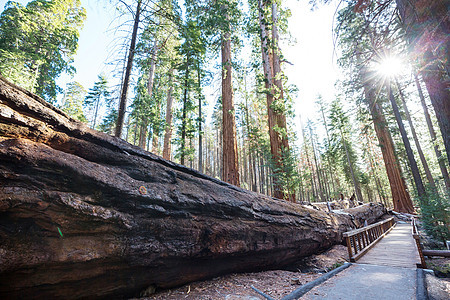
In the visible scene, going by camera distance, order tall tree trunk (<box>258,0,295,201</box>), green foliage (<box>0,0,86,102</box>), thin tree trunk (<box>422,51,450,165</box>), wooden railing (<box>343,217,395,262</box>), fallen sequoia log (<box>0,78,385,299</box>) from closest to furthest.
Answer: fallen sequoia log (<box>0,78,385,299</box>), thin tree trunk (<box>422,51,450,165</box>), wooden railing (<box>343,217,395,262</box>), tall tree trunk (<box>258,0,295,201</box>), green foliage (<box>0,0,86,102</box>)

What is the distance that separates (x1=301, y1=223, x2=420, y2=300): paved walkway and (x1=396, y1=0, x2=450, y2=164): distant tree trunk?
3.02 metres

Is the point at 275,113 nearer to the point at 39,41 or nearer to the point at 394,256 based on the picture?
the point at 394,256

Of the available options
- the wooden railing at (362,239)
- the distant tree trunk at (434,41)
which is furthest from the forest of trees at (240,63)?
the wooden railing at (362,239)

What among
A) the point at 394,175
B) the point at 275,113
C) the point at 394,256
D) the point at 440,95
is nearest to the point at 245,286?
the point at 394,256

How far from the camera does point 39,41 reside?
14.9m

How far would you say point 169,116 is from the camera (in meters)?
17.3

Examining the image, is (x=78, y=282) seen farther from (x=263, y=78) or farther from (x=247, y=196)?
(x=263, y=78)

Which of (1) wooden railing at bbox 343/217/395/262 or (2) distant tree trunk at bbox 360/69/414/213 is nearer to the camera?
(1) wooden railing at bbox 343/217/395/262

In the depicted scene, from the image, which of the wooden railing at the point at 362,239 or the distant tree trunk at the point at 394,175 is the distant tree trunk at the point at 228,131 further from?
the distant tree trunk at the point at 394,175

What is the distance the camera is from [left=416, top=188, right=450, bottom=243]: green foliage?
24.5 ft

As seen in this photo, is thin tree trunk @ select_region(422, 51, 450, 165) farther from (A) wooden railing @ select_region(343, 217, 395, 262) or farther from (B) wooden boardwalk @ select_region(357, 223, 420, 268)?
(A) wooden railing @ select_region(343, 217, 395, 262)

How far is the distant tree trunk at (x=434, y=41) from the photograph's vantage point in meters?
3.51

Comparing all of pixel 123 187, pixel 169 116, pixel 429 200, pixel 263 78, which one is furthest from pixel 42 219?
pixel 169 116

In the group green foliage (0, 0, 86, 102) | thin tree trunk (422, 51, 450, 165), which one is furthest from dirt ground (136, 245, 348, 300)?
green foliage (0, 0, 86, 102)
